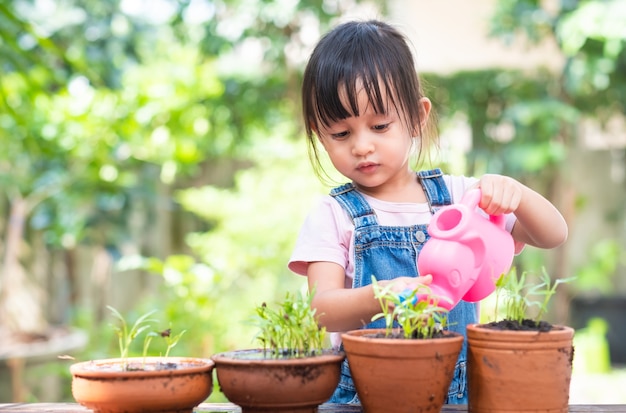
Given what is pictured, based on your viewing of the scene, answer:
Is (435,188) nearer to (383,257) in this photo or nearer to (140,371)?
(383,257)

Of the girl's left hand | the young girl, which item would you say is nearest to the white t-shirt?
the young girl

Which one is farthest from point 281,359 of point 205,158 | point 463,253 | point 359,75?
point 205,158

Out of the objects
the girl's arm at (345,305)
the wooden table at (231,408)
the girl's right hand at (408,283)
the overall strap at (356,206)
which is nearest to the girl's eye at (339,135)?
the overall strap at (356,206)

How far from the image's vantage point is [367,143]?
1.39m

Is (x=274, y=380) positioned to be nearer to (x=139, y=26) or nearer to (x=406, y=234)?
(x=406, y=234)

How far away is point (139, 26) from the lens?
4336 mm

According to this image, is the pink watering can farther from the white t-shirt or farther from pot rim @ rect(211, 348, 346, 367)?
the white t-shirt

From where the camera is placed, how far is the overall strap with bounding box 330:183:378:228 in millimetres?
1473

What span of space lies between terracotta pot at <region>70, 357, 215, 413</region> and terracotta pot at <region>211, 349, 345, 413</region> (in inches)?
1.7

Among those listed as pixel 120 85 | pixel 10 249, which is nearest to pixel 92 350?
pixel 10 249

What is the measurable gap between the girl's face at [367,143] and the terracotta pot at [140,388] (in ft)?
1.70

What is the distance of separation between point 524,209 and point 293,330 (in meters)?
0.47

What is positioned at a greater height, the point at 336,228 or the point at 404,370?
the point at 336,228

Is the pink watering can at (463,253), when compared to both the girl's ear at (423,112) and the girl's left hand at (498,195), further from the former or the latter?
the girl's ear at (423,112)
